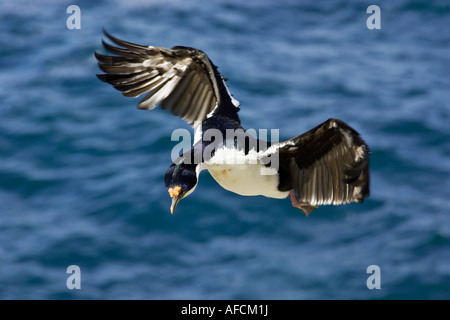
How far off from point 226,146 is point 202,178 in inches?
522

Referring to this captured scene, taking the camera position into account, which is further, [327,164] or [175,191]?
[327,164]


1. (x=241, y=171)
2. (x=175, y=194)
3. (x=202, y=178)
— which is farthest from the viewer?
(x=202, y=178)

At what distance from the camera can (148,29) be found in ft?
82.6

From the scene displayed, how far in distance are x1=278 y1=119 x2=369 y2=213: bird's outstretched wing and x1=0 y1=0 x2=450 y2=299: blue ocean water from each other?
43.7 ft

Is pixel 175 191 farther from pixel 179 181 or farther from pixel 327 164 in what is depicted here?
pixel 327 164

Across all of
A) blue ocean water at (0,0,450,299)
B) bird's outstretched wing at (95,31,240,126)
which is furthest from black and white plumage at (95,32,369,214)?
blue ocean water at (0,0,450,299)

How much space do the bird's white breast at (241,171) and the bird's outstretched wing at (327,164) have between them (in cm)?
17

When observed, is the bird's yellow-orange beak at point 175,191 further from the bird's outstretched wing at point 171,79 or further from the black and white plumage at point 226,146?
the bird's outstretched wing at point 171,79

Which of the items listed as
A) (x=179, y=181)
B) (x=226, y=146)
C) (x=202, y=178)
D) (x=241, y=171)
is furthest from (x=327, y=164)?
(x=202, y=178)

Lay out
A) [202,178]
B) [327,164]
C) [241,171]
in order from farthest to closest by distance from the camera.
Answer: [202,178]
[241,171]
[327,164]

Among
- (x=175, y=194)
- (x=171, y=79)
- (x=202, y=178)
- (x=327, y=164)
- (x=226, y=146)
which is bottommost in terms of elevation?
(x=175, y=194)

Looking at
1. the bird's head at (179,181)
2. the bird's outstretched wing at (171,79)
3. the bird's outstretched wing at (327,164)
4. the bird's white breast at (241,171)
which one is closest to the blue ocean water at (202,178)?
the bird's outstretched wing at (171,79)

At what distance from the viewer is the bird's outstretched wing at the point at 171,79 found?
10.1 metres

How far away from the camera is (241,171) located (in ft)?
29.3
